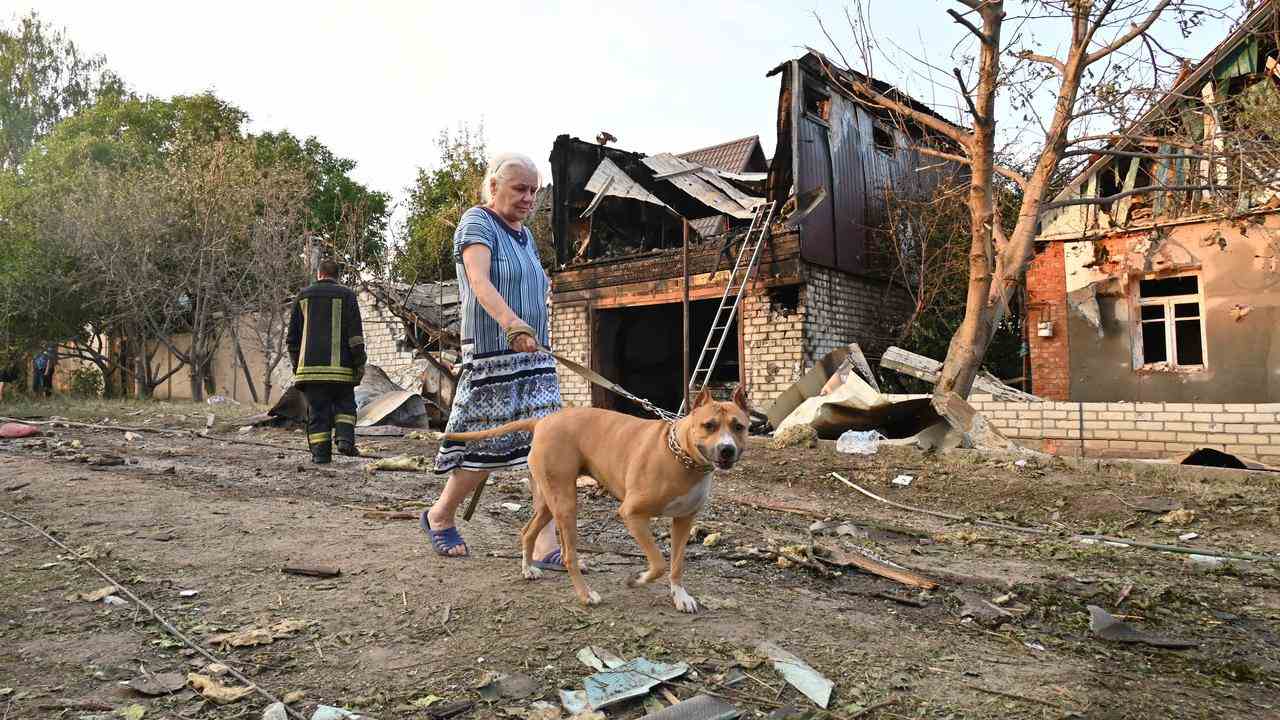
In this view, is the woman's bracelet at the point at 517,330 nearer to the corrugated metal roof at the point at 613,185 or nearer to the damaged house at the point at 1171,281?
the damaged house at the point at 1171,281

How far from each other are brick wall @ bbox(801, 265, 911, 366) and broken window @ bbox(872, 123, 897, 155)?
2.89 m

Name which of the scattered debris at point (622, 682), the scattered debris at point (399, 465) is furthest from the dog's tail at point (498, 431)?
the scattered debris at point (399, 465)

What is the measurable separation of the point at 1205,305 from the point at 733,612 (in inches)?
460

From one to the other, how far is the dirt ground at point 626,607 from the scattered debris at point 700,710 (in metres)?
0.07

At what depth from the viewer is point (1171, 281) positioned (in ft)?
38.4

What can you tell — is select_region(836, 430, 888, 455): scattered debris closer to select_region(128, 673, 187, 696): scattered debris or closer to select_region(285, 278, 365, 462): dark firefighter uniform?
select_region(285, 278, 365, 462): dark firefighter uniform

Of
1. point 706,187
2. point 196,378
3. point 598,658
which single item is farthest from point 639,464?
point 196,378

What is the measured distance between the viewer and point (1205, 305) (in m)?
11.2

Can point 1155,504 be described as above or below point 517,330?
below

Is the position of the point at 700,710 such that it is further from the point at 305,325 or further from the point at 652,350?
the point at 652,350

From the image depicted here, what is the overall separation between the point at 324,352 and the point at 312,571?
14.2 feet

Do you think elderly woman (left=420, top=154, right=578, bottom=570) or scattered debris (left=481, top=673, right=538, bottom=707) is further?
elderly woman (left=420, top=154, right=578, bottom=570)

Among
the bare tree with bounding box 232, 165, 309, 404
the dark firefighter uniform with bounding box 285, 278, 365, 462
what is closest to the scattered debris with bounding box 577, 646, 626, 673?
the dark firefighter uniform with bounding box 285, 278, 365, 462

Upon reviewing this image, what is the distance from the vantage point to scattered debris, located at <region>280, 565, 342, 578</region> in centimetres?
354
